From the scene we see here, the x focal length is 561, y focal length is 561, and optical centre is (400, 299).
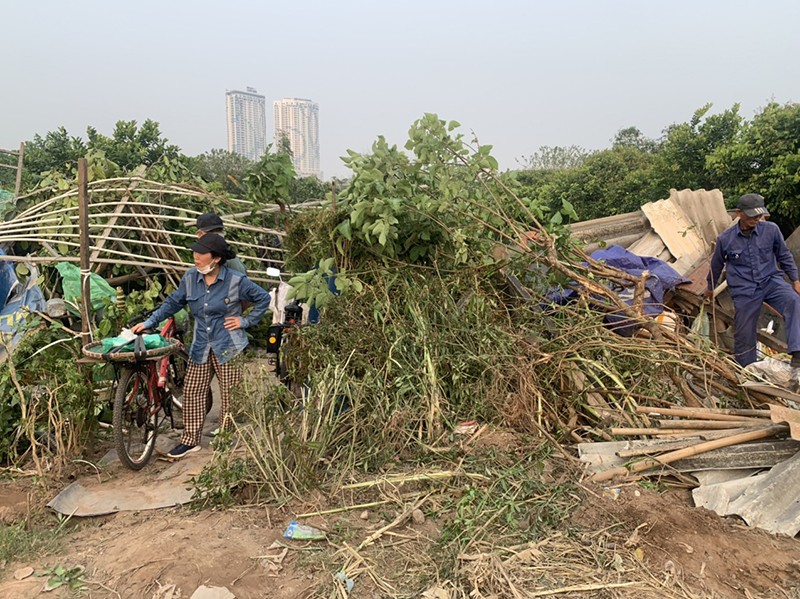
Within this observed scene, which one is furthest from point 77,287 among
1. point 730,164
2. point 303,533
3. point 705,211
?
point 730,164

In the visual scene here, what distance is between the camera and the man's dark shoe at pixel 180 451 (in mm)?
4191

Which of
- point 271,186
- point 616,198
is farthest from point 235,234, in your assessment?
point 616,198

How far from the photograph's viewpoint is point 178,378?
4723mm

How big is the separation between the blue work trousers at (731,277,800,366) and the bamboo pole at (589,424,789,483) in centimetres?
196

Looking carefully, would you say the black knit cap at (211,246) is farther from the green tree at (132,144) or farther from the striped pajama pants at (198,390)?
the green tree at (132,144)

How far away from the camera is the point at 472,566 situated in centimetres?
259

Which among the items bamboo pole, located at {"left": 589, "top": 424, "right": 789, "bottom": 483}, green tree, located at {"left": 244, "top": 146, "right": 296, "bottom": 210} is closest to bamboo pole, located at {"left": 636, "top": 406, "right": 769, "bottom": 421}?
bamboo pole, located at {"left": 589, "top": 424, "right": 789, "bottom": 483}

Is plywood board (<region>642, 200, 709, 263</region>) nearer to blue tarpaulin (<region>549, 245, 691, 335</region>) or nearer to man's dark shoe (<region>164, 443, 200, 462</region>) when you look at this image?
blue tarpaulin (<region>549, 245, 691, 335</region>)

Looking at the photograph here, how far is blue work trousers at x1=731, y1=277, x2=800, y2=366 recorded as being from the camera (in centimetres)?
490

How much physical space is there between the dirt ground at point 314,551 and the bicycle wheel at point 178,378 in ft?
4.33

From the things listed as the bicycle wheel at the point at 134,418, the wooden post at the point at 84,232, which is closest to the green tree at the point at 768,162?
the bicycle wheel at the point at 134,418

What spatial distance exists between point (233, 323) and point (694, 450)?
315cm

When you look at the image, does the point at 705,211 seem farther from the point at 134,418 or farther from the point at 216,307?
the point at 134,418

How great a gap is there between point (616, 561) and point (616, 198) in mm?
12232
